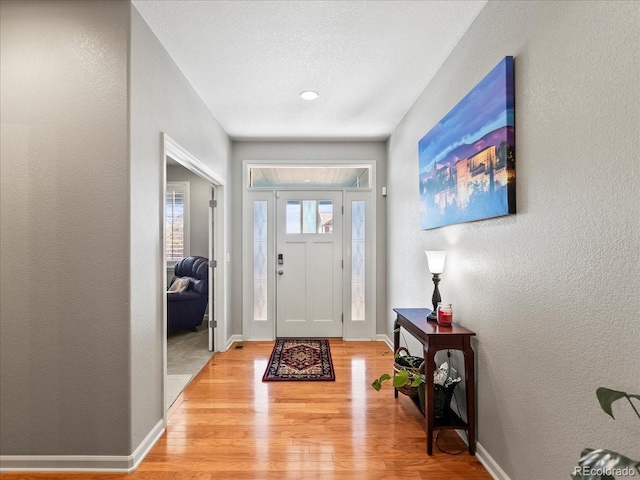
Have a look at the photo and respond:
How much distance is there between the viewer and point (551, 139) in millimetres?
1435

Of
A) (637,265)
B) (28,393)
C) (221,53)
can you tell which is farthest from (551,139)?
(28,393)

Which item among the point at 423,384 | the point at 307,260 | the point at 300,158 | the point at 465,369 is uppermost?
the point at 300,158

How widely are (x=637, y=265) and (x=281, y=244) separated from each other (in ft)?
12.2

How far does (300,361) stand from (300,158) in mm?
2456

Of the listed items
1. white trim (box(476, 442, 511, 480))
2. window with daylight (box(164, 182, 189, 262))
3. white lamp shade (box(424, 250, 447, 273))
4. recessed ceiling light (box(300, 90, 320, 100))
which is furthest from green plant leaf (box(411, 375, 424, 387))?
window with daylight (box(164, 182, 189, 262))

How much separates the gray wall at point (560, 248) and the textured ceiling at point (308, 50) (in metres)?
0.38

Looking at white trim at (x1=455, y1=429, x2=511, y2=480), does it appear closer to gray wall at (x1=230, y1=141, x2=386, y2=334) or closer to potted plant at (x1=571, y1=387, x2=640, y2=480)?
potted plant at (x1=571, y1=387, x2=640, y2=480)

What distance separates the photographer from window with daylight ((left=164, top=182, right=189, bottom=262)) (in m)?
5.74

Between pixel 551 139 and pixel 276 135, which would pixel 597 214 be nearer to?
pixel 551 139

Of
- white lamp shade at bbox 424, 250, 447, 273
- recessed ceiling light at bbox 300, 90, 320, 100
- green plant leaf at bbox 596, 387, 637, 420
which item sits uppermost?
recessed ceiling light at bbox 300, 90, 320, 100

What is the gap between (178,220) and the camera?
5.80m

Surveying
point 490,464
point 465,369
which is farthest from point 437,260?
point 490,464

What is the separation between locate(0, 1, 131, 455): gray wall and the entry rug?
1538 millimetres

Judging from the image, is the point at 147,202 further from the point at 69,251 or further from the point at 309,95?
the point at 309,95
